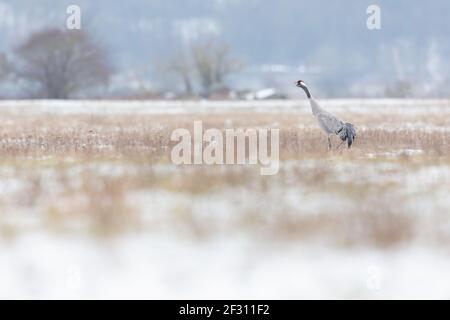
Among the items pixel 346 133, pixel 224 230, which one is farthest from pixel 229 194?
pixel 346 133

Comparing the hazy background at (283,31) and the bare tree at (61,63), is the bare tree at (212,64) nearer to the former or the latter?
the bare tree at (61,63)

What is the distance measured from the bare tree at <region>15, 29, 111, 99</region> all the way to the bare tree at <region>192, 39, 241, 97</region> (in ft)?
31.9

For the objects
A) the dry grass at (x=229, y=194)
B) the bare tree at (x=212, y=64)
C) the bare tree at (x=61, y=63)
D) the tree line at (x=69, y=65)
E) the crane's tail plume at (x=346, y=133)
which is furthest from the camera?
the bare tree at (x=212, y=64)

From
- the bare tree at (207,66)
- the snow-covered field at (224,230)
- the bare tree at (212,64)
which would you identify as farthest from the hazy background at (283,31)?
the snow-covered field at (224,230)

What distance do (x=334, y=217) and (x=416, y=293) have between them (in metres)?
1.82

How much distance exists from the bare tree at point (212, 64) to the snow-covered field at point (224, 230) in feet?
204

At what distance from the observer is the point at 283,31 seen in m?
158

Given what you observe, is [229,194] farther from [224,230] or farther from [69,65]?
[69,65]

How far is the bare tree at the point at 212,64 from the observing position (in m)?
72.4

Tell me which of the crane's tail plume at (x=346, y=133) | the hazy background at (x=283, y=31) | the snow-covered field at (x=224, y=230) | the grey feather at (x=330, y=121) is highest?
the hazy background at (x=283, y=31)

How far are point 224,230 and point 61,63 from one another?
59952 mm

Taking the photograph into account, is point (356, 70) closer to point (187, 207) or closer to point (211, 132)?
point (211, 132)

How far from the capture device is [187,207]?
7566mm

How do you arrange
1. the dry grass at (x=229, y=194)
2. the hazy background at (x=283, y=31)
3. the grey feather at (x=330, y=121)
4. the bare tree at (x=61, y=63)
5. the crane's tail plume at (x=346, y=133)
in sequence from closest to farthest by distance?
the dry grass at (x=229, y=194), the grey feather at (x=330, y=121), the crane's tail plume at (x=346, y=133), the bare tree at (x=61, y=63), the hazy background at (x=283, y=31)
